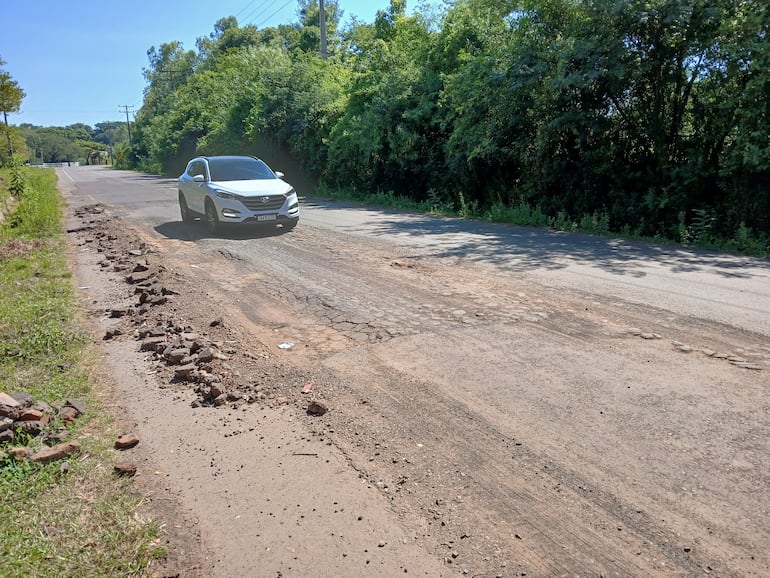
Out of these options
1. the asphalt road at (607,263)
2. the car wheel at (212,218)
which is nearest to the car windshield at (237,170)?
the car wheel at (212,218)

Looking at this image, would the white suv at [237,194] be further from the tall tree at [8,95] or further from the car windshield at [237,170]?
the tall tree at [8,95]

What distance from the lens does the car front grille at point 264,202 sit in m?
12.7

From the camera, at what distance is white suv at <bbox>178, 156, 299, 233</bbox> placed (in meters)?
12.7

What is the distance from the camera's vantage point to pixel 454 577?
8.43 ft

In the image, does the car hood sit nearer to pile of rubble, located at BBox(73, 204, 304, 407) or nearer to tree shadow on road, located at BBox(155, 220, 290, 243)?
tree shadow on road, located at BBox(155, 220, 290, 243)

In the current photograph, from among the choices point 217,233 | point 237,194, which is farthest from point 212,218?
point 237,194

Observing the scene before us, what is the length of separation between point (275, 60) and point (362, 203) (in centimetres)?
1473

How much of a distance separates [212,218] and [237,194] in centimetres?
96

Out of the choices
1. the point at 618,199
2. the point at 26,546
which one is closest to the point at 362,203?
the point at 618,199

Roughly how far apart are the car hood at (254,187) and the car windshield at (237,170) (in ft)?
0.96

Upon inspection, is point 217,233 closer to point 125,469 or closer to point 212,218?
point 212,218

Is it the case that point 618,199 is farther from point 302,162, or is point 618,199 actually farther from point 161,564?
point 302,162

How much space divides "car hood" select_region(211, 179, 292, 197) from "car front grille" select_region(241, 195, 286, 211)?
10 centimetres

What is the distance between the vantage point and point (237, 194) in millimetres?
12719
